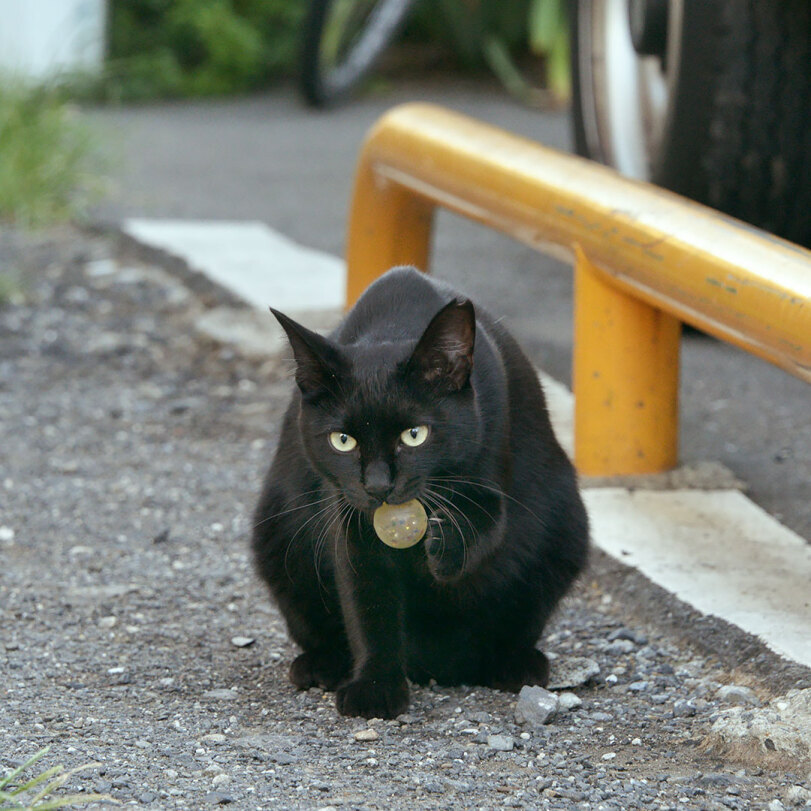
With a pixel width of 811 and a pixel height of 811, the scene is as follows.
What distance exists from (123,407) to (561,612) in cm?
179

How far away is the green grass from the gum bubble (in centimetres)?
380

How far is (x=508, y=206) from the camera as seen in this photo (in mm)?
3076

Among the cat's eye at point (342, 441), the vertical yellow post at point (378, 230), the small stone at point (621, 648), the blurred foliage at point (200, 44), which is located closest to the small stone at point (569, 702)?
the small stone at point (621, 648)

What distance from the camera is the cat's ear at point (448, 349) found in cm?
192

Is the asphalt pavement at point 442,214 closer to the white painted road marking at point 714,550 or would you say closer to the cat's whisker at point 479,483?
the white painted road marking at point 714,550

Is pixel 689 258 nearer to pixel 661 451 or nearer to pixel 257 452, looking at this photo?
pixel 661 451

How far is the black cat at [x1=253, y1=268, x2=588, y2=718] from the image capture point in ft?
6.44

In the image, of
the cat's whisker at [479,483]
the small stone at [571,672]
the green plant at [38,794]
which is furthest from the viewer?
the small stone at [571,672]

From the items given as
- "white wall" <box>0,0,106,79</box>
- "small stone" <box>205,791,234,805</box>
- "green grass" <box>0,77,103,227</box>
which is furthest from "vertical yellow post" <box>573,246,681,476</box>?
"white wall" <box>0,0,106,79</box>

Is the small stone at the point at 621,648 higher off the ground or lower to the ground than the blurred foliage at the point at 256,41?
higher

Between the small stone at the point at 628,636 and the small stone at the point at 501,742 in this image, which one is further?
the small stone at the point at 628,636

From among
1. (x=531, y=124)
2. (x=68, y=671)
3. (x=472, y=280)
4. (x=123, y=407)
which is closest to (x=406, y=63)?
(x=531, y=124)

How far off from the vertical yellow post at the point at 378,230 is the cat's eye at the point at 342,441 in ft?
5.52

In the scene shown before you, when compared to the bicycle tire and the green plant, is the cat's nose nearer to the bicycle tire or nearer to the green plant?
the green plant
